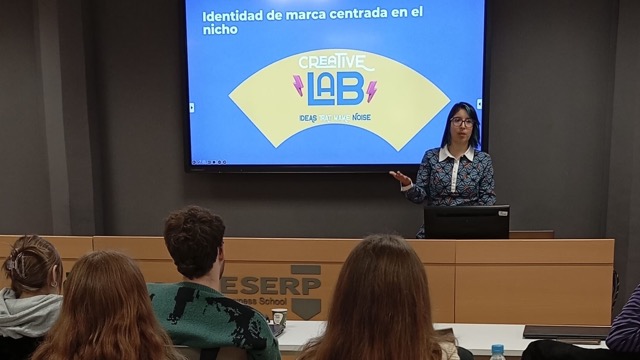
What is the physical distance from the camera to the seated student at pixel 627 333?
4.84 feet

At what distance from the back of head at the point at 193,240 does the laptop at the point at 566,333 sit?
1.28m

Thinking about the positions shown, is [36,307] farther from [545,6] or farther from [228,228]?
[545,6]

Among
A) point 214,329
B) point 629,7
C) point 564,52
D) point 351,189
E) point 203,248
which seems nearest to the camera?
point 214,329

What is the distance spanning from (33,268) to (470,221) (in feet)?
6.68

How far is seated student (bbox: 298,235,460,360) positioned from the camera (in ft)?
3.86

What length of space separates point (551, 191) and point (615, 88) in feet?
2.80

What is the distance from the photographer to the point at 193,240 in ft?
5.30

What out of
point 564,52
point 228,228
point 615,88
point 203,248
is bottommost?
point 228,228

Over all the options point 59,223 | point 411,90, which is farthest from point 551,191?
point 59,223

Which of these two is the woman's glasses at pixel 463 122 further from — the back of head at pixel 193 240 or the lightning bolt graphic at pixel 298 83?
the back of head at pixel 193 240

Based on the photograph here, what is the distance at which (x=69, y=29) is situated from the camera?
4.14 meters

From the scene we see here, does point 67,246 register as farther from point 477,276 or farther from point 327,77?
point 477,276

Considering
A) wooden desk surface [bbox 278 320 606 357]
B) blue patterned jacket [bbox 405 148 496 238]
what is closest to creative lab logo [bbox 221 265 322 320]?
wooden desk surface [bbox 278 320 606 357]

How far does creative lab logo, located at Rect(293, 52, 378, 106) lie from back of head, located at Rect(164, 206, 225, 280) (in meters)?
2.51
